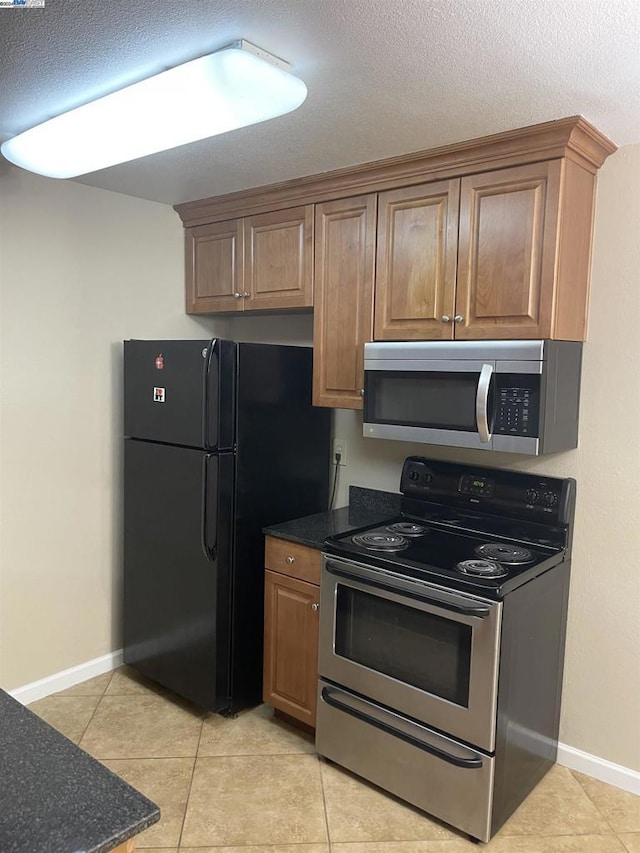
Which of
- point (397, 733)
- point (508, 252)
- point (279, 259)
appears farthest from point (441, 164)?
point (397, 733)

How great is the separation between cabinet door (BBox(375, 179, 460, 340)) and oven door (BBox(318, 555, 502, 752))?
0.93m

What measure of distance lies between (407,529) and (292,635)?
0.64 meters

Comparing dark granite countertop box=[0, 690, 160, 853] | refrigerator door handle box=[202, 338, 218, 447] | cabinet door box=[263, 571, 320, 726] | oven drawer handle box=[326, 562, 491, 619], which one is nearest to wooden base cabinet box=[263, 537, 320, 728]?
cabinet door box=[263, 571, 320, 726]

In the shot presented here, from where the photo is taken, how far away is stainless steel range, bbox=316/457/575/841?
207cm

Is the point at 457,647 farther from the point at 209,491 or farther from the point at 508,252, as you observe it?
the point at 508,252

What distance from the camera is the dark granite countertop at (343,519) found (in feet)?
8.68

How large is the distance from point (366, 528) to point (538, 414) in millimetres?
855

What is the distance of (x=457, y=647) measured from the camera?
211 cm

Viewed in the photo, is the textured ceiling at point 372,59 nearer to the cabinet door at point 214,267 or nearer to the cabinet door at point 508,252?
the cabinet door at point 508,252

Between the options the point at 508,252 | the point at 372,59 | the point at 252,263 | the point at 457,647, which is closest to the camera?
the point at 372,59

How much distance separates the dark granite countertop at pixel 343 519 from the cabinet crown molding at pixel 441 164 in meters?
1.34

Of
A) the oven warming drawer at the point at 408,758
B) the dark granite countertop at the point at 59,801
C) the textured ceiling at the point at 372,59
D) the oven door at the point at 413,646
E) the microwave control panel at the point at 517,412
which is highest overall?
the textured ceiling at the point at 372,59

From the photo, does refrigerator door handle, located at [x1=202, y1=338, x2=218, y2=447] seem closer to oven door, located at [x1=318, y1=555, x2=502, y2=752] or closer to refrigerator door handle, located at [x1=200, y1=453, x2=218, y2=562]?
refrigerator door handle, located at [x1=200, y1=453, x2=218, y2=562]

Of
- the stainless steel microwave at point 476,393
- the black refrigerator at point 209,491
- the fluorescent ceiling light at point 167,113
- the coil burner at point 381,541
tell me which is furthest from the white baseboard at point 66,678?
the fluorescent ceiling light at point 167,113
